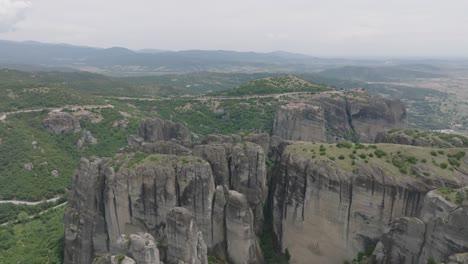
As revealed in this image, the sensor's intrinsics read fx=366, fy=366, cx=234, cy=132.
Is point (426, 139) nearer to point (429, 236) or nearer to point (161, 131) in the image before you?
point (429, 236)

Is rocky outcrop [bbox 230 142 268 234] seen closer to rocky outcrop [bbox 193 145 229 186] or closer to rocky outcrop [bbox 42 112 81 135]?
rocky outcrop [bbox 193 145 229 186]

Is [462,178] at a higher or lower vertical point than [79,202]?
higher

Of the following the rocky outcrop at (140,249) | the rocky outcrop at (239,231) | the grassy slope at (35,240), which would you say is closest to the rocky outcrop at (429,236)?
the rocky outcrop at (239,231)

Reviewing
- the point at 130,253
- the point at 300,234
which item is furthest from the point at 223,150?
the point at 130,253

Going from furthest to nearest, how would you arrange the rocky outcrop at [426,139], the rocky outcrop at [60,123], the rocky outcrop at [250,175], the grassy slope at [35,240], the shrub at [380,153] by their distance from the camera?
the rocky outcrop at [60,123], the grassy slope at [35,240], the rocky outcrop at [426,139], the rocky outcrop at [250,175], the shrub at [380,153]

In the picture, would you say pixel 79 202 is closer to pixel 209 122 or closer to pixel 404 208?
pixel 404 208

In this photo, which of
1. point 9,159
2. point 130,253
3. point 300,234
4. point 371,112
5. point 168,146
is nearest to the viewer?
point 130,253

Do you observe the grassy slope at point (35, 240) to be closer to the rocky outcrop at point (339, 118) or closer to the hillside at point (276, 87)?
the rocky outcrop at point (339, 118)
